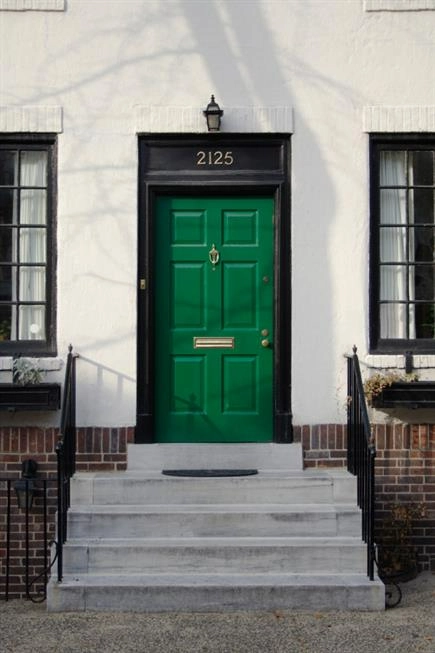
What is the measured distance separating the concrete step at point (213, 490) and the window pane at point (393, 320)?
1364 mm

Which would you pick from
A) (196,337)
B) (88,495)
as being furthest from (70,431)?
(196,337)

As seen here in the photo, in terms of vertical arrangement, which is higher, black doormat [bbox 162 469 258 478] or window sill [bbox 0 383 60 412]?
window sill [bbox 0 383 60 412]

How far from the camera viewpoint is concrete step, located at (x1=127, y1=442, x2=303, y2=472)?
312 inches

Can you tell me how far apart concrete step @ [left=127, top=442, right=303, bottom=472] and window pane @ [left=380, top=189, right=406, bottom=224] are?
6.73 ft

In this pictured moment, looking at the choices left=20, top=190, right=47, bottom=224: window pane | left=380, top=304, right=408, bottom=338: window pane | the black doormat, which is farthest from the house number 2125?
the black doormat

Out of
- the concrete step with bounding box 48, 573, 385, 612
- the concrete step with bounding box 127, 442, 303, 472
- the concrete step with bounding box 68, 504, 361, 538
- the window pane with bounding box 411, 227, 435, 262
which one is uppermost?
the window pane with bounding box 411, 227, 435, 262

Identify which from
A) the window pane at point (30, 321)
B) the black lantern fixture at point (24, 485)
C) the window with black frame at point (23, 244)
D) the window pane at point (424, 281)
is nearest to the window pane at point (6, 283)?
the window with black frame at point (23, 244)

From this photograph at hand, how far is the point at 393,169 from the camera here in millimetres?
8352

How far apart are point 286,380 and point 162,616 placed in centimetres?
227

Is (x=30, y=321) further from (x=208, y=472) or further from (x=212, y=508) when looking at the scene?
(x=212, y=508)

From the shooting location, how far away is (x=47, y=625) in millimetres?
6586

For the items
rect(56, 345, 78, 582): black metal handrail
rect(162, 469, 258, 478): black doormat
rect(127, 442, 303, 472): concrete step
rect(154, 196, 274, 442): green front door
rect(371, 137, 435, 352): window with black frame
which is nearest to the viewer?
rect(56, 345, 78, 582): black metal handrail

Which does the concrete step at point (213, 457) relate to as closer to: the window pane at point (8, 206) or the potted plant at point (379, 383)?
the potted plant at point (379, 383)

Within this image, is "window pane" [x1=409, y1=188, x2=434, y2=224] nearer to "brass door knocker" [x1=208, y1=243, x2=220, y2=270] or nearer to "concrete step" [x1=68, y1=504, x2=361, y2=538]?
"brass door knocker" [x1=208, y1=243, x2=220, y2=270]
